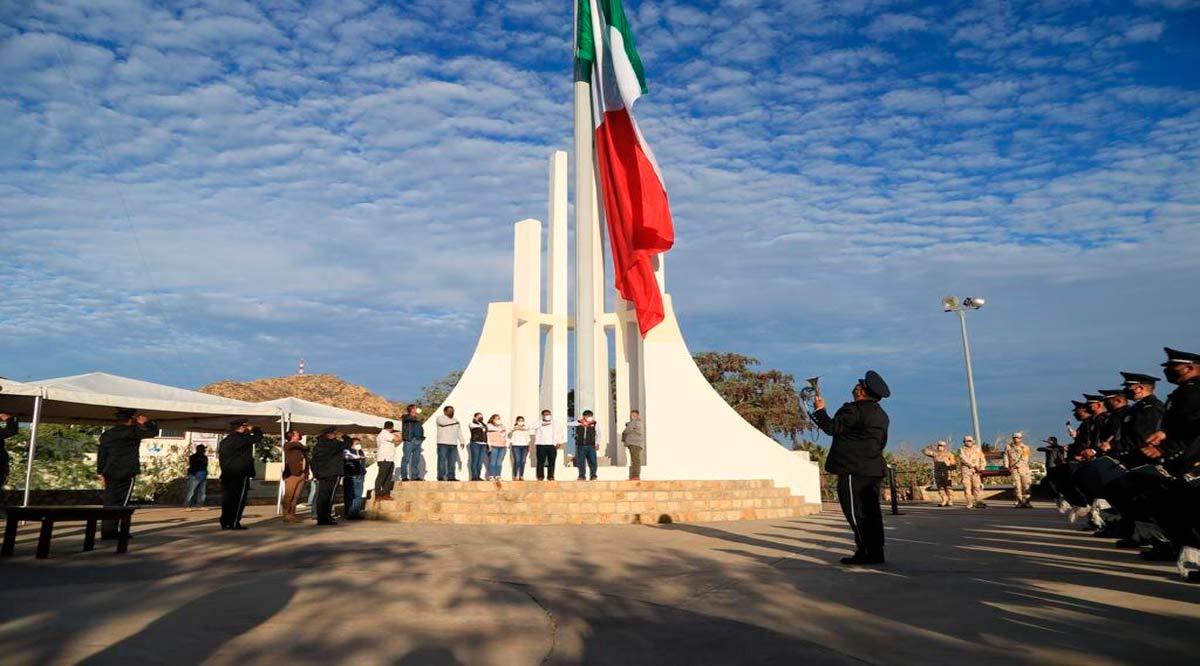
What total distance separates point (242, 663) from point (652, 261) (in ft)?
49.3

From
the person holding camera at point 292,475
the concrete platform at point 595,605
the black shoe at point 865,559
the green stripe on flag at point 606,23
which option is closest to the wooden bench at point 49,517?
the concrete platform at point 595,605

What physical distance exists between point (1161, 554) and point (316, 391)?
63296 millimetres

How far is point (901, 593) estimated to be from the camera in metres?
→ 4.47

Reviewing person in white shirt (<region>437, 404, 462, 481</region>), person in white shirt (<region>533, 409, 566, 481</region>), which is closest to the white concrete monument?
person in white shirt (<region>533, 409, 566, 481</region>)

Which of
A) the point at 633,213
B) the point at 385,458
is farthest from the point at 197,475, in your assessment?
the point at 633,213

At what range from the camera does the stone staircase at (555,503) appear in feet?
37.0

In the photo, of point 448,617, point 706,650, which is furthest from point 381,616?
point 706,650

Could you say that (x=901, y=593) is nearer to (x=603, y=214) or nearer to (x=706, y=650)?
(x=706, y=650)

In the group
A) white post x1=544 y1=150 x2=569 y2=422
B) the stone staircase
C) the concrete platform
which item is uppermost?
white post x1=544 y1=150 x2=569 y2=422

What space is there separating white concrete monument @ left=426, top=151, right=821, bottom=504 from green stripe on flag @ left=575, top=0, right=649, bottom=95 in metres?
2.50

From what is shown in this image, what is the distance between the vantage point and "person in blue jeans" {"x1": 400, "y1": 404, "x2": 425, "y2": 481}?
41.3ft

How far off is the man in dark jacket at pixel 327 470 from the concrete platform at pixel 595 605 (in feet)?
9.46

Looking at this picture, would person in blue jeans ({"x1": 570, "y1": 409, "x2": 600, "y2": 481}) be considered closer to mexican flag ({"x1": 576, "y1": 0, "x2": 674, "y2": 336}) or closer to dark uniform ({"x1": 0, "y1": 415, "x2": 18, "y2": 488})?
mexican flag ({"x1": 576, "y1": 0, "x2": 674, "y2": 336})

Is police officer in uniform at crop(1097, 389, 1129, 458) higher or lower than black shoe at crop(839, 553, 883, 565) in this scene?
higher
